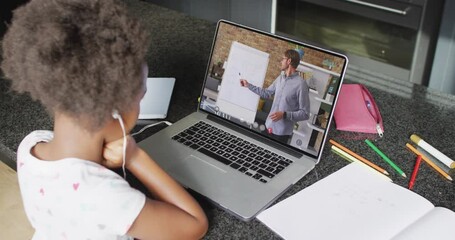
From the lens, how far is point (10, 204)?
153 cm

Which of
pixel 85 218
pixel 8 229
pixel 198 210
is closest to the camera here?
pixel 85 218

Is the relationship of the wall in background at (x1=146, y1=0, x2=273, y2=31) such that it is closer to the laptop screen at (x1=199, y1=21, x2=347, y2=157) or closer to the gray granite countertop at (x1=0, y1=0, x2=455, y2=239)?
the gray granite countertop at (x1=0, y1=0, x2=455, y2=239)

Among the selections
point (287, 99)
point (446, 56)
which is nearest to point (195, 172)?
point (287, 99)

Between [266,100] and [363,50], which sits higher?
[266,100]

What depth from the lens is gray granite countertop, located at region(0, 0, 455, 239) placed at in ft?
2.83

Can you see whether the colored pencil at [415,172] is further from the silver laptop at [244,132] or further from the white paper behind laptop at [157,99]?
the white paper behind laptop at [157,99]

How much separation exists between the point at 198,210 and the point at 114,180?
157 millimetres

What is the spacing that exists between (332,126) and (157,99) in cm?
40

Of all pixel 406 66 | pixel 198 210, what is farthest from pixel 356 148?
pixel 406 66

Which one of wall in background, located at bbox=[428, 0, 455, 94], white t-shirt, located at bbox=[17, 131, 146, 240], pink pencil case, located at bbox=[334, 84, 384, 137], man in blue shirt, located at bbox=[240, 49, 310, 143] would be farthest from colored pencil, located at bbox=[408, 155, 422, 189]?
wall in background, located at bbox=[428, 0, 455, 94]

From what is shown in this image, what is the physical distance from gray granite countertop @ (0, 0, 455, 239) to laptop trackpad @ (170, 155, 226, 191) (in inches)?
1.6

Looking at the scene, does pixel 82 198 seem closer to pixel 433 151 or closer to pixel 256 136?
pixel 256 136

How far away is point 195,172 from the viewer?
3.02ft

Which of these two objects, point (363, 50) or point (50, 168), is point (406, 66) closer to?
point (363, 50)
